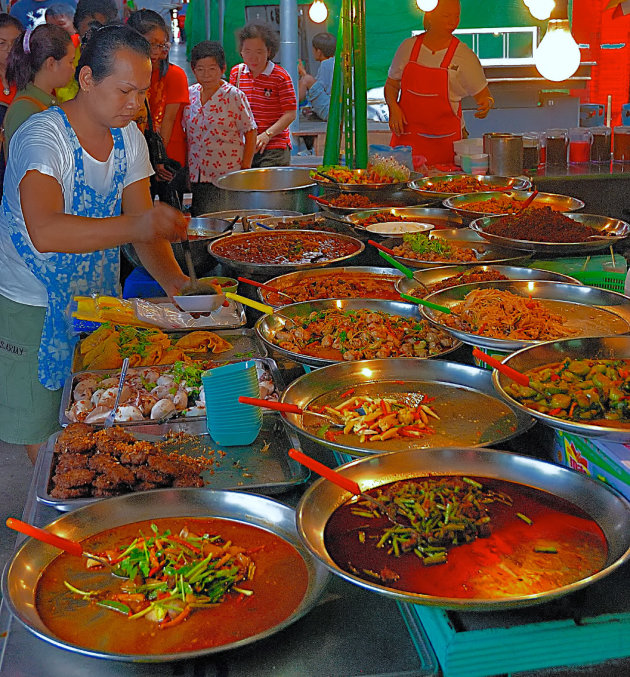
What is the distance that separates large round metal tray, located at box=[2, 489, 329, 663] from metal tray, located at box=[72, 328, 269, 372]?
3.08ft

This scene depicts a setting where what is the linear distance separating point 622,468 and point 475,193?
2684mm

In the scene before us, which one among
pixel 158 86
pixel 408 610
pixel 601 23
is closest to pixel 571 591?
pixel 408 610

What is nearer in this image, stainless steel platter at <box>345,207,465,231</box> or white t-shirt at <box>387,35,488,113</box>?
stainless steel platter at <box>345,207,465,231</box>

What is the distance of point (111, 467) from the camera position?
1652 millimetres

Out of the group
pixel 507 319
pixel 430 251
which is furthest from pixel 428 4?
pixel 507 319

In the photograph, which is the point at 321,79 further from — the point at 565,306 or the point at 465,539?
the point at 465,539

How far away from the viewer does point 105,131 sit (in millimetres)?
2697

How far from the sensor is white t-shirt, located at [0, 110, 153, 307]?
2492 millimetres

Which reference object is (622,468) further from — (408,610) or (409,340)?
(409,340)

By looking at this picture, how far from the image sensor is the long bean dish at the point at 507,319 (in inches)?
80.9

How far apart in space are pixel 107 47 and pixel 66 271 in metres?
0.81

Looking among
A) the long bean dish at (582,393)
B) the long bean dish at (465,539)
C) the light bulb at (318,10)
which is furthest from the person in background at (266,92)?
the long bean dish at (465,539)

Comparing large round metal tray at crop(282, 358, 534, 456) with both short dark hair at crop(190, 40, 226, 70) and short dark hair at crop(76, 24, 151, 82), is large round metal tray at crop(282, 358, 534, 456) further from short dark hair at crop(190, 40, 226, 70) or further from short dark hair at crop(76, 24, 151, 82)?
short dark hair at crop(190, 40, 226, 70)

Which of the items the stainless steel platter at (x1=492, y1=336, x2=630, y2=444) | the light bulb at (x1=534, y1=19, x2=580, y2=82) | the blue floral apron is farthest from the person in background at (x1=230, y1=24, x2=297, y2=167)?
the stainless steel platter at (x1=492, y1=336, x2=630, y2=444)
